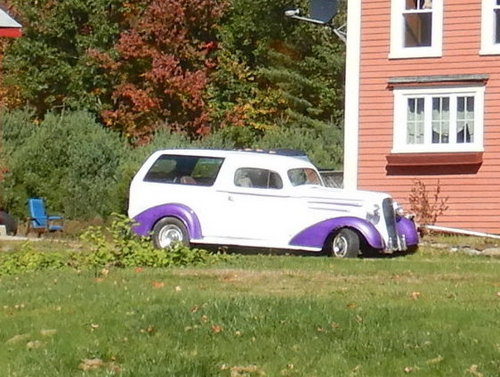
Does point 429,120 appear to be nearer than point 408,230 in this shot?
No

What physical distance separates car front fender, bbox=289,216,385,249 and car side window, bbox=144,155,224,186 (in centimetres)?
196

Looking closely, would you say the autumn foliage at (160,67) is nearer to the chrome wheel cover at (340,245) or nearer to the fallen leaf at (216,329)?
the chrome wheel cover at (340,245)

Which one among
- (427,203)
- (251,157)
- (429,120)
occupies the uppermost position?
(429,120)

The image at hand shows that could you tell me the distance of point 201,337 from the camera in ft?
32.5

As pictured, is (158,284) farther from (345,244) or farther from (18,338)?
(345,244)

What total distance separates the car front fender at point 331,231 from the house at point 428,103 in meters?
5.85

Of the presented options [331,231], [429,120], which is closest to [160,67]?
[429,120]

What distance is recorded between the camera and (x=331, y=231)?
19.5m

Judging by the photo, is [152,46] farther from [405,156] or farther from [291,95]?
[405,156]

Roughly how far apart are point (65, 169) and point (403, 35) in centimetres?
1026

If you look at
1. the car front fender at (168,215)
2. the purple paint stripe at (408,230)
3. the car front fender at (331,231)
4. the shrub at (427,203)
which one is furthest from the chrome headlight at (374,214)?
the shrub at (427,203)

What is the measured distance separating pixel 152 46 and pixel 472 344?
108 feet

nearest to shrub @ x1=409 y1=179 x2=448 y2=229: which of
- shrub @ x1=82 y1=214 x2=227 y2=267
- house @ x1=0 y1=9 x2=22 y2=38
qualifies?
shrub @ x1=82 y1=214 x2=227 y2=267

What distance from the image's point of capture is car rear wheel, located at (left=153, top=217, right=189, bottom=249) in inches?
800
